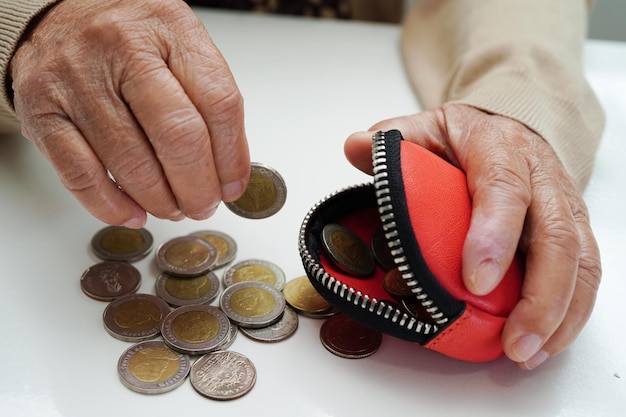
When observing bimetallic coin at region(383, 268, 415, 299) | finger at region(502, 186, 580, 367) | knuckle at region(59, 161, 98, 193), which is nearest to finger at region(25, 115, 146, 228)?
knuckle at region(59, 161, 98, 193)

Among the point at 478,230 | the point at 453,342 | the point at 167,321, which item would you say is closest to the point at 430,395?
the point at 453,342

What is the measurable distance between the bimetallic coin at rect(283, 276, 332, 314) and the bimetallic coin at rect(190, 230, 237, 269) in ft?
0.33

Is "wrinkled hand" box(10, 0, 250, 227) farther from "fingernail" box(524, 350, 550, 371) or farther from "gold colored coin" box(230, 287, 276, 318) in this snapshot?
"fingernail" box(524, 350, 550, 371)

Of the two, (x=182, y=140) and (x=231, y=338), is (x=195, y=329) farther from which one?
(x=182, y=140)

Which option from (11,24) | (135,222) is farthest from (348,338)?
(11,24)

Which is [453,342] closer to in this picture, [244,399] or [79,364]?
[244,399]

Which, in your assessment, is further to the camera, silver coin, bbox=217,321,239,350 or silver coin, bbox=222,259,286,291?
silver coin, bbox=222,259,286,291

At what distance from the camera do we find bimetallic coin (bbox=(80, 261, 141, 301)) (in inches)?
33.5

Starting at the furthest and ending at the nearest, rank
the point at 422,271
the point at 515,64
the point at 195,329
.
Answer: the point at 515,64 < the point at 195,329 < the point at 422,271

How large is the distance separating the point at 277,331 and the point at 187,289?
14 cm

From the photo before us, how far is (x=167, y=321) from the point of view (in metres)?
0.81

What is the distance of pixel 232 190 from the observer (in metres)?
0.83

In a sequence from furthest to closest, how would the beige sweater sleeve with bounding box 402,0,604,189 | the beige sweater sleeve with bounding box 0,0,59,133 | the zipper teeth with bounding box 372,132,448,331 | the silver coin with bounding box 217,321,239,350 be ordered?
the beige sweater sleeve with bounding box 402,0,604,189 → the beige sweater sleeve with bounding box 0,0,59,133 → the silver coin with bounding box 217,321,239,350 → the zipper teeth with bounding box 372,132,448,331

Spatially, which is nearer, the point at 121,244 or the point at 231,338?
the point at 231,338
